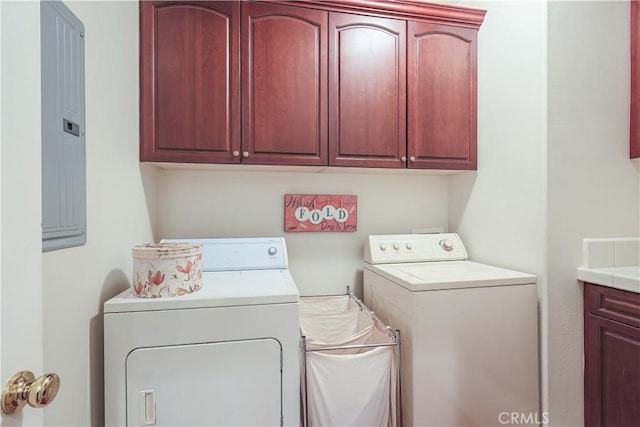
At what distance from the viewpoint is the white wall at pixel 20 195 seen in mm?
530

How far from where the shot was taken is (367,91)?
181 cm

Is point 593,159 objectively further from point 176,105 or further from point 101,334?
point 101,334

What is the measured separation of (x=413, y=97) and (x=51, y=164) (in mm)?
1668

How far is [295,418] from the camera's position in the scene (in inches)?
50.0

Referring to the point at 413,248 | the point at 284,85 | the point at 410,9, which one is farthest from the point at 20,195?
the point at 410,9

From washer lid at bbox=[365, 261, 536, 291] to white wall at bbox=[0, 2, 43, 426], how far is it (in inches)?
50.2

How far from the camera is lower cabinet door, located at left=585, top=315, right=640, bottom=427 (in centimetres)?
133

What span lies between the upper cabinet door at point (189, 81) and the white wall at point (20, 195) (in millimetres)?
1034

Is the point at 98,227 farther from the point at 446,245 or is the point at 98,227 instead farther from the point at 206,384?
the point at 446,245

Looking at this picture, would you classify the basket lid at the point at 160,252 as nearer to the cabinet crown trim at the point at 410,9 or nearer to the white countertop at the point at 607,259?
the cabinet crown trim at the point at 410,9

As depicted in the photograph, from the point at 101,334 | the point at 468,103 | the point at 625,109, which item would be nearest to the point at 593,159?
the point at 625,109

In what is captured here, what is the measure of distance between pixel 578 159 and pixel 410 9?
3.87 ft

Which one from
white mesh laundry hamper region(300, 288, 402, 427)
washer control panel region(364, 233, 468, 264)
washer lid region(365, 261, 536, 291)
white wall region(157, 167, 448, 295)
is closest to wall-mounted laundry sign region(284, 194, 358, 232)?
white wall region(157, 167, 448, 295)

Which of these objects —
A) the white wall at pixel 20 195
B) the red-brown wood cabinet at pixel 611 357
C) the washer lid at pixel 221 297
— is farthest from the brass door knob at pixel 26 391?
the red-brown wood cabinet at pixel 611 357
